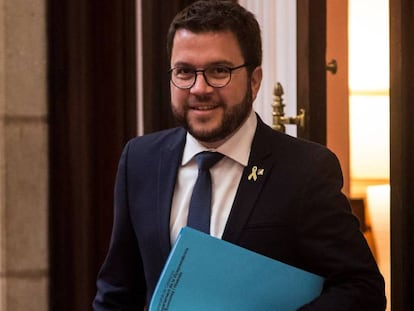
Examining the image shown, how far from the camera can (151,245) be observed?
129 centimetres

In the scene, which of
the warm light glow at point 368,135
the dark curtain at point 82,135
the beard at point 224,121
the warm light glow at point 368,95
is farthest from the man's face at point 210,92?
the warm light glow at point 368,135

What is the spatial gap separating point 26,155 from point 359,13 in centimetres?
275

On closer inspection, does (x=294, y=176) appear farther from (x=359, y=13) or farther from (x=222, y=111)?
(x=359, y=13)

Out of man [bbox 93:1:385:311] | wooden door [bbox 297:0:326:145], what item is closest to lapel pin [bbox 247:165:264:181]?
man [bbox 93:1:385:311]

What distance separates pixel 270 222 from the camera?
1.23 m

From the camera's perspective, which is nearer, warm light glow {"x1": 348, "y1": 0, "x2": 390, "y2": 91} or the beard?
the beard

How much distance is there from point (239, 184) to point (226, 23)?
0.81 feet

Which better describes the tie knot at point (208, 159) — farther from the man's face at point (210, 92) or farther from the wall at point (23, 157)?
the wall at point (23, 157)

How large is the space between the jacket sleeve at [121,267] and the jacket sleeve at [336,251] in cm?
30

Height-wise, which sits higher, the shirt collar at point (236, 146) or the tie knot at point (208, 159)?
the shirt collar at point (236, 146)

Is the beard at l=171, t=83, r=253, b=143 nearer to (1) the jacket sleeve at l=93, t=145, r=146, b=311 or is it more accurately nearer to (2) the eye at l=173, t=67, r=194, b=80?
(2) the eye at l=173, t=67, r=194, b=80

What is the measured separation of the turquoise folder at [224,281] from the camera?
1155 millimetres

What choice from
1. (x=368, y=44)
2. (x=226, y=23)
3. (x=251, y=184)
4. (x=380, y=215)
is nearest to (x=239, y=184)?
(x=251, y=184)

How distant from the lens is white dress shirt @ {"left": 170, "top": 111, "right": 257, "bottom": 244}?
4.22 ft
